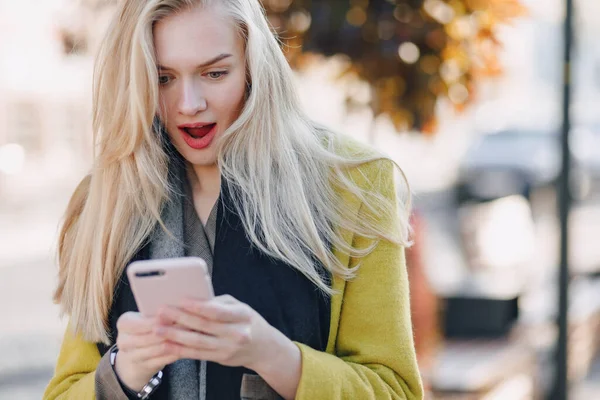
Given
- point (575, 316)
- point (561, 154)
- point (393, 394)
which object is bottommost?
point (575, 316)

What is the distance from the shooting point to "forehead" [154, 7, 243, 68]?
1.93 metres


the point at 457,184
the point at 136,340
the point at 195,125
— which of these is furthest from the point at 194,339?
the point at 457,184

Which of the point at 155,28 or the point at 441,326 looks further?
the point at 441,326

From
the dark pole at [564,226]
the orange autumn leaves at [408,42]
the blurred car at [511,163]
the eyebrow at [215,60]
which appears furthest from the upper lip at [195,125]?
the blurred car at [511,163]

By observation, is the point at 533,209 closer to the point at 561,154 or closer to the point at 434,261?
the point at 434,261

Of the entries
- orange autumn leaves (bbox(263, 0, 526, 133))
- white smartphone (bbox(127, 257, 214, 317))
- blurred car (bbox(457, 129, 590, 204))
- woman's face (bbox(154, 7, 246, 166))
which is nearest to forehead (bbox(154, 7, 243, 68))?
woman's face (bbox(154, 7, 246, 166))

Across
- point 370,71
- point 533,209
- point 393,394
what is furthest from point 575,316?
point 533,209

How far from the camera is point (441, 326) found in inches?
262

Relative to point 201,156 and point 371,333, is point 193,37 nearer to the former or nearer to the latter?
point 201,156

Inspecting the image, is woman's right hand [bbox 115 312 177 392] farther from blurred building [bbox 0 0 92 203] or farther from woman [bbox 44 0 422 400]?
blurred building [bbox 0 0 92 203]

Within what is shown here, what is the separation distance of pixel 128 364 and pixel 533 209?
42.6ft

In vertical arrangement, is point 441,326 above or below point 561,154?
below

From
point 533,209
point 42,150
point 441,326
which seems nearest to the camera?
point 441,326

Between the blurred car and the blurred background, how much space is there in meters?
0.03
